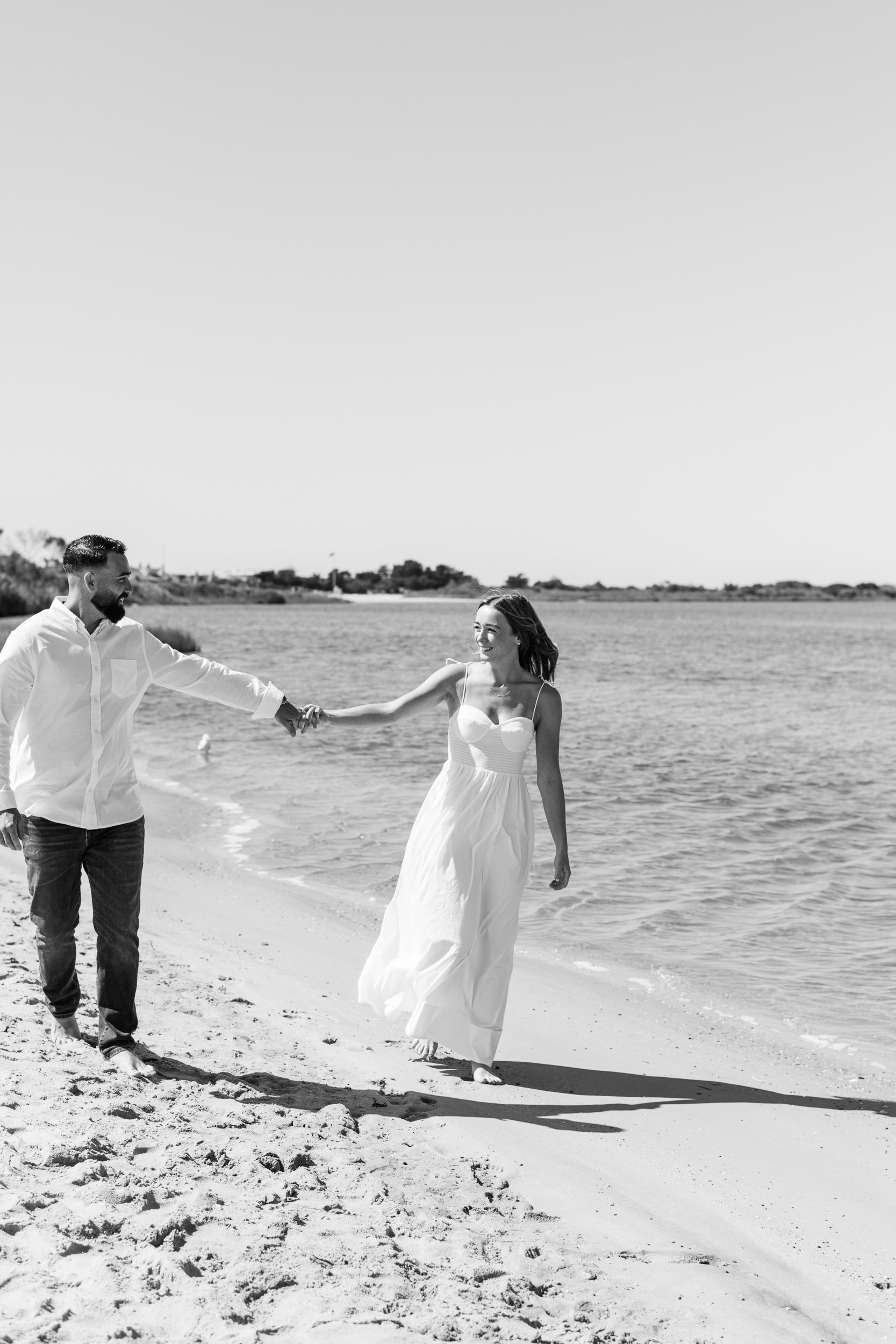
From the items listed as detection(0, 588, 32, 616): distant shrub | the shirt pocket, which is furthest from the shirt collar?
detection(0, 588, 32, 616): distant shrub

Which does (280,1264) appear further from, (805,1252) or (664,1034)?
(664,1034)

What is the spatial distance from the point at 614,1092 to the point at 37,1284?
10.2ft

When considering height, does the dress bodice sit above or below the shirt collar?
below

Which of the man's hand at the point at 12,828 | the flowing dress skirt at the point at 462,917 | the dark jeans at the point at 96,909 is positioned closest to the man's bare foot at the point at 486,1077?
the flowing dress skirt at the point at 462,917

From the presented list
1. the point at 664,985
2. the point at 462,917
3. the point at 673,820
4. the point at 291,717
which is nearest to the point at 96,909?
the point at 291,717

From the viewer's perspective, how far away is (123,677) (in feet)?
15.9

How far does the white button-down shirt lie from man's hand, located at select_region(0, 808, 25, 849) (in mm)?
50

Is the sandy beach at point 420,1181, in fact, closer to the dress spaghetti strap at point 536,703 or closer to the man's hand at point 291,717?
the man's hand at point 291,717

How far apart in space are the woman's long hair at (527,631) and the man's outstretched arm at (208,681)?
3.83ft

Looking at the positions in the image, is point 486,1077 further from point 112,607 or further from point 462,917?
point 112,607

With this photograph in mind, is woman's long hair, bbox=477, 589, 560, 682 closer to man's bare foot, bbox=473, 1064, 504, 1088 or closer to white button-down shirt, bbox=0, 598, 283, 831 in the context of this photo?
white button-down shirt, bbox=0, 598, 283, 831

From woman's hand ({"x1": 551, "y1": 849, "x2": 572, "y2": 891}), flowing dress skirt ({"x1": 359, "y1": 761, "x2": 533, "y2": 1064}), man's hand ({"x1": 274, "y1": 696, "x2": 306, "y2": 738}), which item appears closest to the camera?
flowing dress skirt ({"x1": 359, "y1": 761, "x2": 533, "y2": 1064})

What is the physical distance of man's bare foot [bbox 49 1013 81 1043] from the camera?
199 inches

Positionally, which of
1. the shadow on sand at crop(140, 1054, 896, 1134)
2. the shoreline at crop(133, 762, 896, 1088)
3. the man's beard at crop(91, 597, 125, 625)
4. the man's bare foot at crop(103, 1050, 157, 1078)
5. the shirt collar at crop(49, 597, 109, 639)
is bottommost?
the shoreline at crop(133, 762, 896, 1088)
